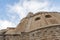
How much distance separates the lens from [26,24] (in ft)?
87.8

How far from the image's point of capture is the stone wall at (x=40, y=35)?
72.4ft

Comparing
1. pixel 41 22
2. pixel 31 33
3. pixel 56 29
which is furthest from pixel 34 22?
pixel 56 29

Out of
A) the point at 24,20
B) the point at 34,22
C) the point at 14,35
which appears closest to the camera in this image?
the point at 14,35

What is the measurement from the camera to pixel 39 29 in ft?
74.7

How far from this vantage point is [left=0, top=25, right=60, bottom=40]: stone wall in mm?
22078

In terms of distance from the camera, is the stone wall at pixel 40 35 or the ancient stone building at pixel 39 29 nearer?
the stone wall at pixel 40 35

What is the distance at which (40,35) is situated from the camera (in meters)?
Result: 22.5

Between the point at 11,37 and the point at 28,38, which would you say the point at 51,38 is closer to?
the point at 28,38

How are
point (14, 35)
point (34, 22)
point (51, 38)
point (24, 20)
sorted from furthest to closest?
point (24, 20) < point (34, 22) < point (14, 35) < point (51, 38)

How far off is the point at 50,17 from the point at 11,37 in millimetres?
6789

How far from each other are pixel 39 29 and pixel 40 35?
817 mm

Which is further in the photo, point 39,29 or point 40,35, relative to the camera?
point 39,29

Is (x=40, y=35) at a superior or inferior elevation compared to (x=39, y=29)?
inferior

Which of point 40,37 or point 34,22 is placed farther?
point 34,22
